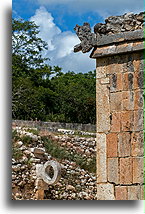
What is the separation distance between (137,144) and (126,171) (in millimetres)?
327

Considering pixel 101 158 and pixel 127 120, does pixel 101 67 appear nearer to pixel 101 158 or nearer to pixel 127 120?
pixel 127 120

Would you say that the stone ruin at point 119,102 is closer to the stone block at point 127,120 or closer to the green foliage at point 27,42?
the stone block at point 127,120

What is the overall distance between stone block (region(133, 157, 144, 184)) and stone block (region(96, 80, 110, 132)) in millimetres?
503

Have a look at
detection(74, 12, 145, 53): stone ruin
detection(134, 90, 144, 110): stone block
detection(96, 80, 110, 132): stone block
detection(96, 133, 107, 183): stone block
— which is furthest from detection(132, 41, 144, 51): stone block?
detection(96, 133, 107, 183): stone block

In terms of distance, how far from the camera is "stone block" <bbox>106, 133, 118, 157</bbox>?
475 cm

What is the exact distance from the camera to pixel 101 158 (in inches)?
191

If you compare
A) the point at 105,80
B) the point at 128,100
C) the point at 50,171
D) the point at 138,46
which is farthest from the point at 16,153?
the point at 138,46

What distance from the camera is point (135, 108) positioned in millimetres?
4676

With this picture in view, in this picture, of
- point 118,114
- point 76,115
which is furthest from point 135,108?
point 76,115

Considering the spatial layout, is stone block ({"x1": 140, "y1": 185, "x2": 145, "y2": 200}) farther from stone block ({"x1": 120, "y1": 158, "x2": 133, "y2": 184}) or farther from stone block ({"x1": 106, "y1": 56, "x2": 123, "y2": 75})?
stone block ({"x1": 106, "y1": 56, "x2": 123, "y2": 75})

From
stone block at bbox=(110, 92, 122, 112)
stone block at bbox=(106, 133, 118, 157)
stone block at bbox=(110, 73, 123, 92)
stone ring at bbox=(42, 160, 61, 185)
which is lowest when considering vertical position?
stone ring at bbox=(42, 160, 61, 185)

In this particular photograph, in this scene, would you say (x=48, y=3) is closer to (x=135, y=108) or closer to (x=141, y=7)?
(x=141, y=7)

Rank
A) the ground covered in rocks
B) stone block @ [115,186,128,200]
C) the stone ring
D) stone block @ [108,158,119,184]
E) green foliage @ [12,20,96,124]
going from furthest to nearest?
green foliage @ [12,20,96,124]
the ground covered in rocks
the stone ring
stone block @ [108,158,119,184]
stone block @ [115,186,128,200]

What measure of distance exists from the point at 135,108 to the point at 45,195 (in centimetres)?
655
